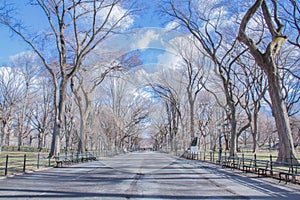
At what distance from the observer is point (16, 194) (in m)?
8.41

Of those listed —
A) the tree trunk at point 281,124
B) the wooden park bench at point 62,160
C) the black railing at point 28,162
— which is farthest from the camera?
the wooden park bench at point 62,160

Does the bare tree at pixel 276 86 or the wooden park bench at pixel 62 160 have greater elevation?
the bare tree at pixel 276 86

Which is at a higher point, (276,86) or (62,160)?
(276,86)

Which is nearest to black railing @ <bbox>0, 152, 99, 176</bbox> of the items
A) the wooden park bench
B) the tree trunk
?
the wooden park bench

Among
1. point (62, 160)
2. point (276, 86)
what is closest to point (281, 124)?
point (276, 86)

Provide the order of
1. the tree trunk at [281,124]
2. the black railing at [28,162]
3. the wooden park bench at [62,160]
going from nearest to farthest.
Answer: the black railing at [28,162] → the tree trunk at [281,124] → the wooden park bench at [62,160]

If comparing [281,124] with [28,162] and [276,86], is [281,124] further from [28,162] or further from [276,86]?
[28,162]

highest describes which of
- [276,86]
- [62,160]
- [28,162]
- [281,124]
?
[276,86]

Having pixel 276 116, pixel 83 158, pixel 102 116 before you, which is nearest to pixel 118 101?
pixel 102 116

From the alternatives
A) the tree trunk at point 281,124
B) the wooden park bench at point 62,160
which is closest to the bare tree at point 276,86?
the tree trunk at point 281,124

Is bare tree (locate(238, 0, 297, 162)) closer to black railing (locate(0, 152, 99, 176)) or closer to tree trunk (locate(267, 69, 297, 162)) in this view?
tree trunk (locate(267, 69, 297, 162))

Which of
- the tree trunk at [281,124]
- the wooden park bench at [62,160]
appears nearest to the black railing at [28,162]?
the wooden park bench at [62,160]

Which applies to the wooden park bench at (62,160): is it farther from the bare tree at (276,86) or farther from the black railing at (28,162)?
the bare tree at (276,86)

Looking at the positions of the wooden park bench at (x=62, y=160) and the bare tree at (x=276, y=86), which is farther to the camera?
the wooden park bench at (x=62, y=160)
